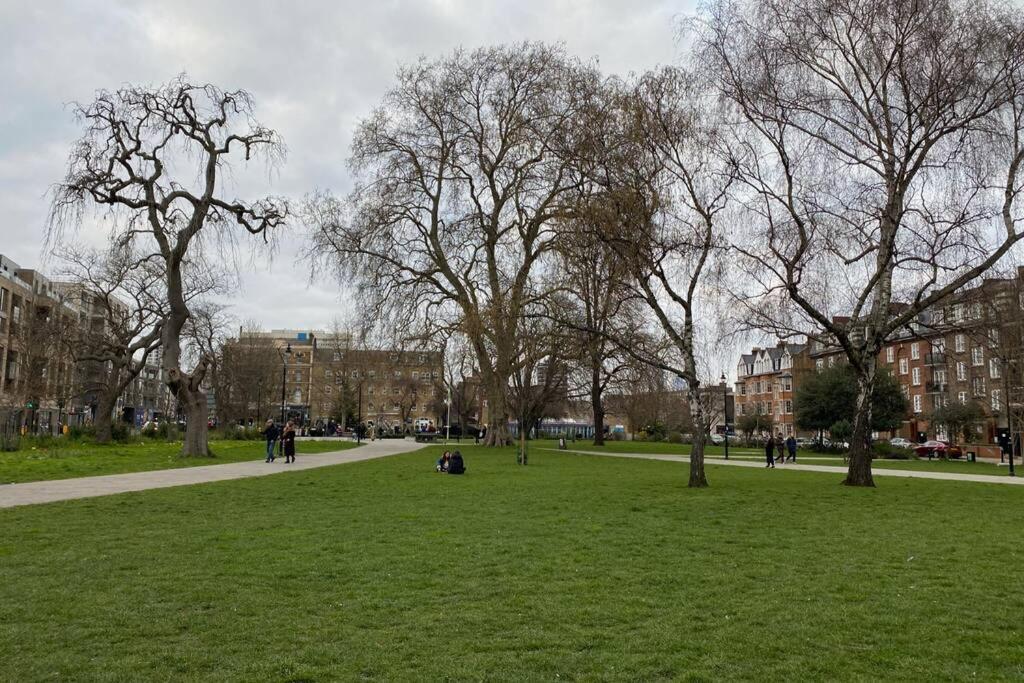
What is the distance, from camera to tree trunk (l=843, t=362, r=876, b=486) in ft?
67.8

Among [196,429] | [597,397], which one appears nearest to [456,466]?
[196,429]

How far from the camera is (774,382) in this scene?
10094 cm

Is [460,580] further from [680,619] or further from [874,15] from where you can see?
[874,15]

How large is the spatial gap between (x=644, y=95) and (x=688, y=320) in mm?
5592

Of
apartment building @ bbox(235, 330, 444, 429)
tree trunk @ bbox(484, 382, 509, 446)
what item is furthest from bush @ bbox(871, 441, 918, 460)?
apartment building @ bbox(235, 330, 444, 429)

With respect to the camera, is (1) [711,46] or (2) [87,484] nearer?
(2) [87,484]

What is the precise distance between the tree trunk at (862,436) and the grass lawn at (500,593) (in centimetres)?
667

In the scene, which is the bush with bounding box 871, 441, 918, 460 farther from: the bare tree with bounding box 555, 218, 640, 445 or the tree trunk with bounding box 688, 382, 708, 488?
the tree trunk with bounding box 688, 382, 708, 488

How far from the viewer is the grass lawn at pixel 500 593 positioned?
506cm

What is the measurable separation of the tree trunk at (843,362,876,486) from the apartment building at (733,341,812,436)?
71.7m

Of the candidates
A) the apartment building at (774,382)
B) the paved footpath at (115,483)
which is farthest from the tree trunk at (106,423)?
the apartment building at (774,382)

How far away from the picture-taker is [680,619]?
20.5ft

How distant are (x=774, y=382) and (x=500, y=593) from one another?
3938 inches

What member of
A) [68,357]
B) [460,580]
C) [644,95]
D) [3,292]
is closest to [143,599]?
[460,580]
